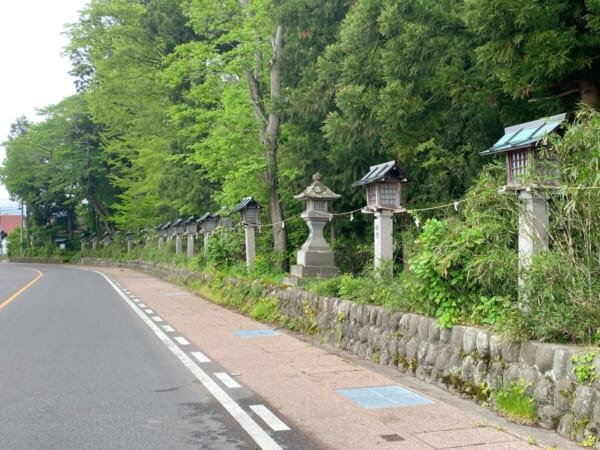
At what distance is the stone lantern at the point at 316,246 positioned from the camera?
41.5 ft

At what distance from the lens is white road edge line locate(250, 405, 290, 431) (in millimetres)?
5461

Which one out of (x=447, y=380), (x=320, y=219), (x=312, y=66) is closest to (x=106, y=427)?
(x=447, y=380)

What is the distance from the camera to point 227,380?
746cm

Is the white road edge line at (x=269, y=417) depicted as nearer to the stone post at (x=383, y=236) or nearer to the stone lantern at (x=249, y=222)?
the stone post at (x=383, y=236)

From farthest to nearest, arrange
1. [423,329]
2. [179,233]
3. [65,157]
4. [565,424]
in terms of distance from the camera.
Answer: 1. [65,157]
2. [179,233]
3. [423,329]
4. [565,424]

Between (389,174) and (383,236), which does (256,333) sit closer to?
(383,236)

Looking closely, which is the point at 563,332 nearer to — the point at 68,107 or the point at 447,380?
the point at 447,380

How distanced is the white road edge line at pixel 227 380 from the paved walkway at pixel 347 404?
109 mm

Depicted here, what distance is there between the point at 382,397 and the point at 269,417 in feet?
4.58

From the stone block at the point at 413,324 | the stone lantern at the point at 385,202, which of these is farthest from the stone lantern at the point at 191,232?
the stone block at the point at 413,324

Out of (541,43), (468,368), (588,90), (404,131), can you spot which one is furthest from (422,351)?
(404,131)

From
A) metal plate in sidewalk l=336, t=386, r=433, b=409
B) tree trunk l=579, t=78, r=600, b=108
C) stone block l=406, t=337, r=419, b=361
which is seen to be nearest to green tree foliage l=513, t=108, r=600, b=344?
metal plate in sidewalk l=336, t=386, r=433, b=409

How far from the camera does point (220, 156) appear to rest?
22078 millimetres

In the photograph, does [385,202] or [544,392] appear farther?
→ [385,202]
